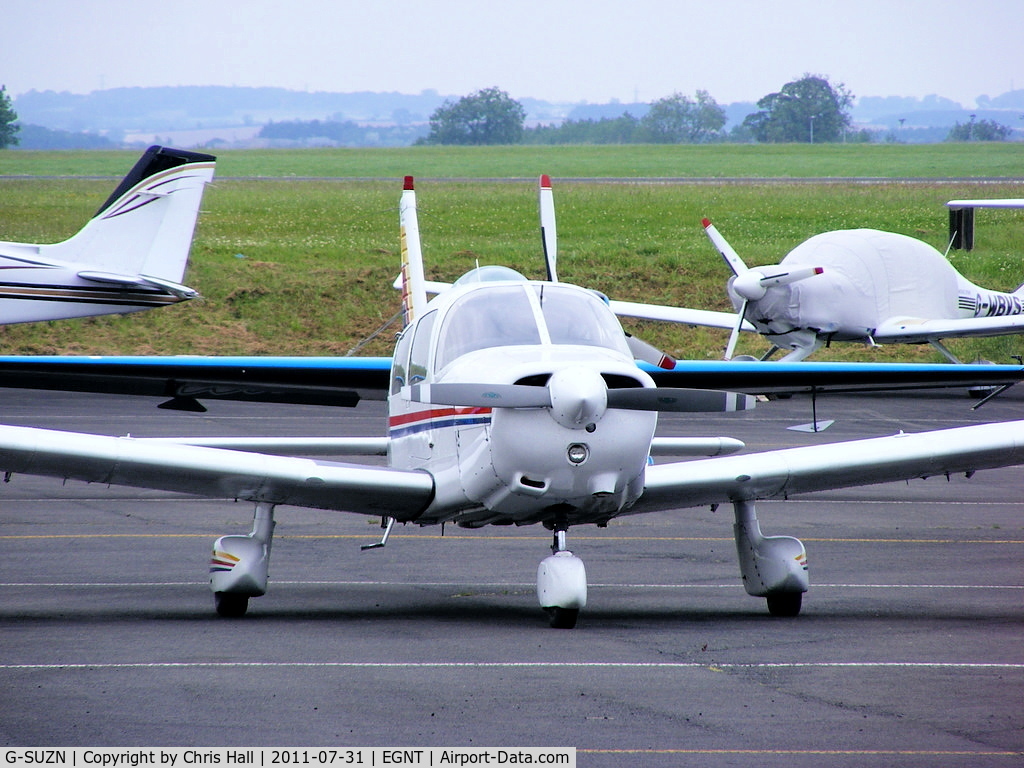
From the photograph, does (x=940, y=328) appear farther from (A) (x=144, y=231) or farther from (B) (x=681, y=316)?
(A) (x=144, y=231)

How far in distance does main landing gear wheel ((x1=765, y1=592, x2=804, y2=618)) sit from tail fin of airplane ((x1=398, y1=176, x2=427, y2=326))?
4309 millimetres

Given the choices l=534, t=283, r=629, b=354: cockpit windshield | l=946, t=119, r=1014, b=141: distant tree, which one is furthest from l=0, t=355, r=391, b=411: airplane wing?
l=946, t=119, r=1014, b=141: distant tree

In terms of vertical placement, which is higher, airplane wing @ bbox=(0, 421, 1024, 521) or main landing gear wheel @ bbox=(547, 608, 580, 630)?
airplane wing @ bbox=(0, 421, 1024, 521)

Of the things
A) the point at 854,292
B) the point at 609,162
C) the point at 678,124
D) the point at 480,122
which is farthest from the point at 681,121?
the point at 854,292

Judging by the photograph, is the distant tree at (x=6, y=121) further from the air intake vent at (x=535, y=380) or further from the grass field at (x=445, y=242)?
the air intake vent at (x=535, y=380)

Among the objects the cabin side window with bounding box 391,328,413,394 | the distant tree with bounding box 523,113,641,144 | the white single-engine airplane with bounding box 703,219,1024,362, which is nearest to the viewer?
the cabin side window with bounding box 391,328,413,394

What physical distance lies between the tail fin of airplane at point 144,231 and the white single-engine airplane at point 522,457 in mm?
16142

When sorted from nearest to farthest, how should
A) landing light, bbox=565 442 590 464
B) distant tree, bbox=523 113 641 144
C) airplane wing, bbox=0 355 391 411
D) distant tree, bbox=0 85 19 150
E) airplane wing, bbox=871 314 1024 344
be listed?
landing light, bbox=565 442 590 464 < airplane wing, bbox=0 355 391 411 < airplane wing, bbox=871 314 1024 344 < distant tree, bbox=0 85 19 150 < distant tree, bbox=523 113 641 144

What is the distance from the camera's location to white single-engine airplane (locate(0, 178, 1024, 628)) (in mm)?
8078

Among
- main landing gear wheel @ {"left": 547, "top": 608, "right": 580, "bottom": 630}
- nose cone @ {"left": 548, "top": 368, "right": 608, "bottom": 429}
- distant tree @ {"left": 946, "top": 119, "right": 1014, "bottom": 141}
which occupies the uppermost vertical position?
distant tree @ {"left": 946, "top": 119, "right": 1014, "bottom": 141}

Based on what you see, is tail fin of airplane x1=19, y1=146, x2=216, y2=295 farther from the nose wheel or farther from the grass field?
the nose wheel

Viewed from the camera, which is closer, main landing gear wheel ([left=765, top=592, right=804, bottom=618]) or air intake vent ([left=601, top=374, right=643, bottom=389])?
air intake vent ([left=601, top=374, right=643, bottom=389])

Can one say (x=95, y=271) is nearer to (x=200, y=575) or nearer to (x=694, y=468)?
(x=200, y=575)

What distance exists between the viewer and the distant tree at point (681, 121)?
17438 centimetres
